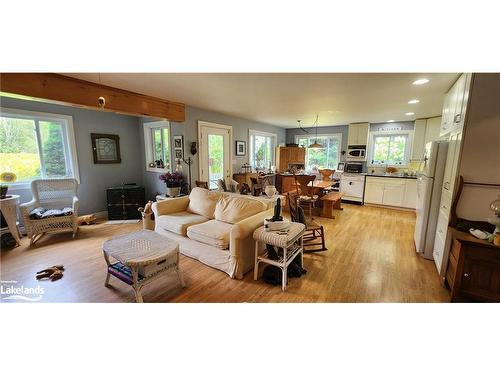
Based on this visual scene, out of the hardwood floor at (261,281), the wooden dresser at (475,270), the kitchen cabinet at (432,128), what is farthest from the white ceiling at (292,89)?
the hardwood floor at (261,281)

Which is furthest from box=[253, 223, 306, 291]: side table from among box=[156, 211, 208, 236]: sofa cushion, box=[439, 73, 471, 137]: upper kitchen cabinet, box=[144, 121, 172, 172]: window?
box=[144, 121, 172, 172]: window

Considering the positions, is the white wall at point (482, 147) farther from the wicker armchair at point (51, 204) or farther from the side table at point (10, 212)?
the side table at point (10, 212)

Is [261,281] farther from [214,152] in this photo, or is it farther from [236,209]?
[214,152]

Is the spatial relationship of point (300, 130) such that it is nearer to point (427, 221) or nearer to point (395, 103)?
point (395, 103)

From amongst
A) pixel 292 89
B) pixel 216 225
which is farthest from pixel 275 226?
pixel 292 89

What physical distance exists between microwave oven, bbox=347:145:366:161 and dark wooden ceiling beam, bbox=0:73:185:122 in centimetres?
479

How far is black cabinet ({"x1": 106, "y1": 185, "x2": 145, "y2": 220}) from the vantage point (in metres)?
4.10

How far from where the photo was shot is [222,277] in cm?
223

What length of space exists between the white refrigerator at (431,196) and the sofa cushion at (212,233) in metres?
2.56

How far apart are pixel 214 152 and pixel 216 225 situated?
7.80 feet

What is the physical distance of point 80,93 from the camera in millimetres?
2564

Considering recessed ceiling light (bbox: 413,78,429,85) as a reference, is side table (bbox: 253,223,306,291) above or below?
below

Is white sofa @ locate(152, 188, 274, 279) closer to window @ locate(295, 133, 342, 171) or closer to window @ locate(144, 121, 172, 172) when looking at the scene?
window @ locate(144, 121, 172, 172)
